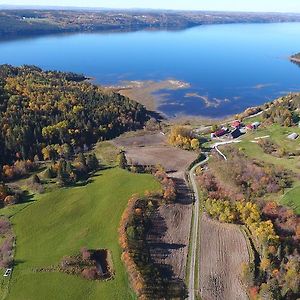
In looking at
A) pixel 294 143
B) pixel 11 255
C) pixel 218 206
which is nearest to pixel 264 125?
pixel 294 143

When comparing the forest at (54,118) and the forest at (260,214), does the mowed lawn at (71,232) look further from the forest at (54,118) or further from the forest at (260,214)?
the forest at (54,118)

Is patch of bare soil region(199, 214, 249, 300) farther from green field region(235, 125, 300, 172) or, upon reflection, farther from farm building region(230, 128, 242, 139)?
farm building region(230, 128, 242, 139)

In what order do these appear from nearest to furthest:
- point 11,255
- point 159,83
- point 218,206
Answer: point 11,255 → point 218,206 → point 159,83

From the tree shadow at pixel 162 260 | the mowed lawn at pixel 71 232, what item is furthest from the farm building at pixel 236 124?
the tree shadow at pixel 162 260

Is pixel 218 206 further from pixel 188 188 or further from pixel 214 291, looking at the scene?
pixel 214 291

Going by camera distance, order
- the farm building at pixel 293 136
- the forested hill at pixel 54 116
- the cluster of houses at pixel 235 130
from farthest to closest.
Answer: the cluster of houses at pixel 235 130
the farm building at pixel 293 136
the forested hill at pixel 54 116

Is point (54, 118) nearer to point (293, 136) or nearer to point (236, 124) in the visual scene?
point (236, 124)

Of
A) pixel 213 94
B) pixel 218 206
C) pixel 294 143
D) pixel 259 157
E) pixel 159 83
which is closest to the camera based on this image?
pixel 218 206
